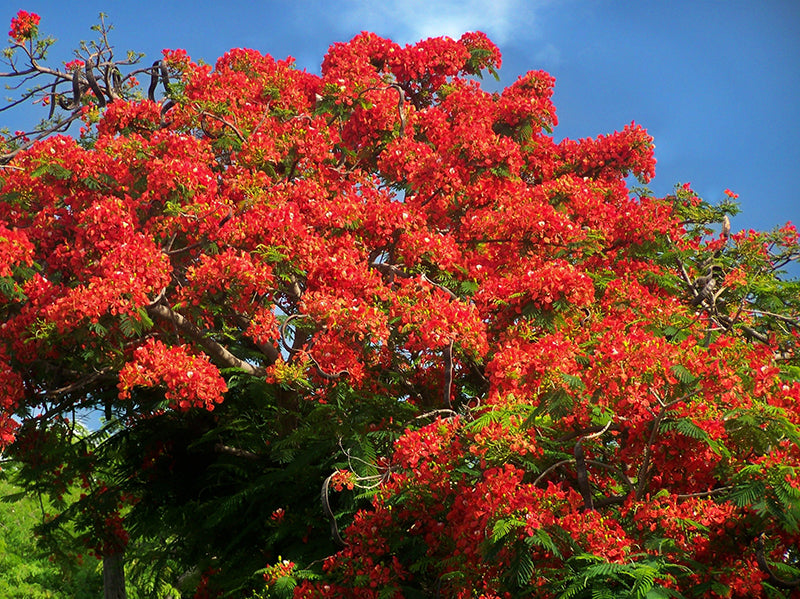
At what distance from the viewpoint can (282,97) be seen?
1280cm

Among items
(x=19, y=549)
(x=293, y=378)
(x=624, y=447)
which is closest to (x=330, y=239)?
(x=293, y=378)

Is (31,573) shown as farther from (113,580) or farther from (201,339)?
(201,339)

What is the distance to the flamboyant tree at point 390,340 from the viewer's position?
21.5 ft

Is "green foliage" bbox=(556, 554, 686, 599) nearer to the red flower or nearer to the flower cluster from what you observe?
Answer: the flower cluster

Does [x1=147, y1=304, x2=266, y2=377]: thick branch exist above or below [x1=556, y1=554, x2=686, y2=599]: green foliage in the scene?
above

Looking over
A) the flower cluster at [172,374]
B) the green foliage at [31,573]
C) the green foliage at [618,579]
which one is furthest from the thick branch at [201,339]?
the green foliage at [31,573]

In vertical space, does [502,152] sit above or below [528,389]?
above

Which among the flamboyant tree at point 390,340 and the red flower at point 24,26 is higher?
the red flower at point 24,26

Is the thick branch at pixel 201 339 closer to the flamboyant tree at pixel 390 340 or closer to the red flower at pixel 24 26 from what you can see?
the flamboyant tree at pixel 390 340

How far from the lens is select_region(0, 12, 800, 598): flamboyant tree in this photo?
6.56m

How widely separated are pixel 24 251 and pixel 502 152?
627 cm

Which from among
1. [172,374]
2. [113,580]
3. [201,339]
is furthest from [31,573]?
[172,374]

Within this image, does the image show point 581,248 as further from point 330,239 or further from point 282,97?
point 282,97

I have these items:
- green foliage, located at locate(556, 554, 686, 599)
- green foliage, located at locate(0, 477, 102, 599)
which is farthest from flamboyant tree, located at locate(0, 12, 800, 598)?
green foliage, located at locate(0, 477, 102, 599)
